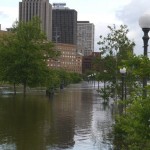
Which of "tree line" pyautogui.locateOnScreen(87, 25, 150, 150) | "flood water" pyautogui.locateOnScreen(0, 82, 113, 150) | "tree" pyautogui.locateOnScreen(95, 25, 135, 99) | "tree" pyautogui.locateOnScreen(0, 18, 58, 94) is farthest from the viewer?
"tree" pyautogui.locateOnScreen(0, 18, 58, 94)

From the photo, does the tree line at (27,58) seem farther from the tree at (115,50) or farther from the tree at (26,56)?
the tree at (115,50)

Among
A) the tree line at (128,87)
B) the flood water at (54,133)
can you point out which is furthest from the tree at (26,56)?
the flood water at (54,133)

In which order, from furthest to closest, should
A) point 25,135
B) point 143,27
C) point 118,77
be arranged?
point 118,77 → point 25,135 → point 143,27

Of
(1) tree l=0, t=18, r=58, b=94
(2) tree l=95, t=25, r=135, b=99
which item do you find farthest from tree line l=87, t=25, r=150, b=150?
(1) tree l=0, t=18, r=58, b=94

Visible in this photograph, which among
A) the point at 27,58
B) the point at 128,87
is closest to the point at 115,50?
the point at 128,87

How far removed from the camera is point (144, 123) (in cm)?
744

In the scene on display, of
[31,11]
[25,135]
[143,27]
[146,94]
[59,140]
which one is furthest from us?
[31,11]

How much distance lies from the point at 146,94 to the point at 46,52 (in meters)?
46.5

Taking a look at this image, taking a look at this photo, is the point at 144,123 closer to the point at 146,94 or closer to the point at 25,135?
the point at 146,94

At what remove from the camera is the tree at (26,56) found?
1997 inches

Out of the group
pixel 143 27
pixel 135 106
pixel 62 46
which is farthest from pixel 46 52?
pixel 62 46

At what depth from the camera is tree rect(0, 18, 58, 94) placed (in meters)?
50.7

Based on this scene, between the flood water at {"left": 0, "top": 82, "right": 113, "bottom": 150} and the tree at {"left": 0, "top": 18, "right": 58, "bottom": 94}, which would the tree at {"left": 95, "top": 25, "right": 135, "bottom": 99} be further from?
the tree at {"left": 0, "top": 18, "right": 58, "bottom": 94}

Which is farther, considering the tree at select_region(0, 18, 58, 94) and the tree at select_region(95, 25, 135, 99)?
the tree at select_region(0, 18, 58, 94)
